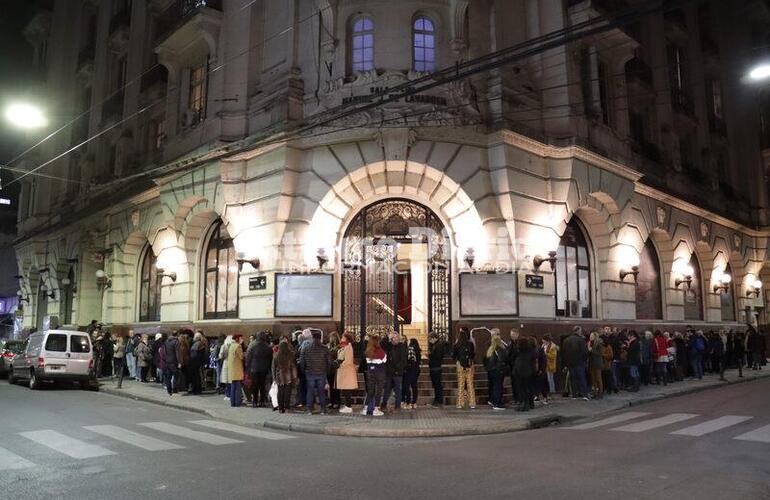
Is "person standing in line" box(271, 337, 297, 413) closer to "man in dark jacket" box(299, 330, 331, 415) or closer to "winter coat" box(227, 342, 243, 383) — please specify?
"man in dark jacket" box(299, 330, 331, 415)

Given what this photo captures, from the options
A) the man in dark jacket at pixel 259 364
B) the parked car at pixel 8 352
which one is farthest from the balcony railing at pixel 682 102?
the parked car at pixel 8 352

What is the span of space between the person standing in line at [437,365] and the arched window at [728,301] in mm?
21508

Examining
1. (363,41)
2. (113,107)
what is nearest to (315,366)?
(363,41)

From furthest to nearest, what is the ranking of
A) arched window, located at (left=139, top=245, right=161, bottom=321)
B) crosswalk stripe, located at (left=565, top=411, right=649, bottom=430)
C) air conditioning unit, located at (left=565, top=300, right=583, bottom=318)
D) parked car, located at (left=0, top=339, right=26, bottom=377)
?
arched window, located at (left=139, top=245, right=161, bottom=321), parked car, located at (left=0, top=339, right=26, bottom=377), air conditioning unit, located at (left=565, top=300, right=583, bottom=318), crosswalk stripe, located at (left=565, top=411, right=649, bottom=430)

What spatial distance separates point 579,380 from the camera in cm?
1686

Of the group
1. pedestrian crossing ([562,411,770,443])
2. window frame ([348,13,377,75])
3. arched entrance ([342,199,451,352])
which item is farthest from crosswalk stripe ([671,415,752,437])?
window frame ([348,13,377,75])

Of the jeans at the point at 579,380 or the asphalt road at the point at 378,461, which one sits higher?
the jeans at the point at 579,380

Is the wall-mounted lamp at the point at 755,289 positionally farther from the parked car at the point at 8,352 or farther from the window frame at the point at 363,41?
the parked car at the point at 8,352

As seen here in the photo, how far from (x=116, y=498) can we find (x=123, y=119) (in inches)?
992

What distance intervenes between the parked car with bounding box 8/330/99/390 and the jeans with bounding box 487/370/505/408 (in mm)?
13149

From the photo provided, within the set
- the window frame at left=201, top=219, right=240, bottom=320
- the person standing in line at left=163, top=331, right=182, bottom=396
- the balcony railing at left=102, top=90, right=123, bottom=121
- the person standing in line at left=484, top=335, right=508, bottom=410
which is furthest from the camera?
the balcony railing at left=102, top=90, right=123, bottom=121

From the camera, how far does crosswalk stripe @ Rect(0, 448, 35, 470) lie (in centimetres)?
800

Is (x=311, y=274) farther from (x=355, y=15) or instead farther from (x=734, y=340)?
(x=734, y=340)

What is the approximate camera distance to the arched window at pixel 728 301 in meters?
31.1
